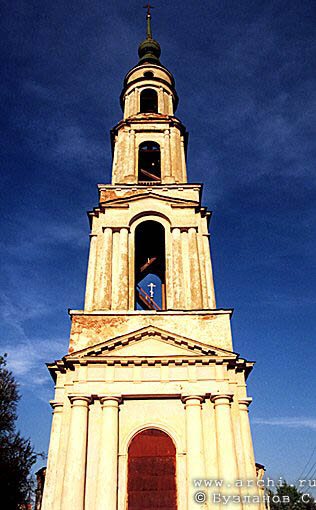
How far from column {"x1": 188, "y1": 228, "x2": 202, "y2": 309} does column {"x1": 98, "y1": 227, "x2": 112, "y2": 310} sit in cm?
321

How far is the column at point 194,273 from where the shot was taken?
1717cm

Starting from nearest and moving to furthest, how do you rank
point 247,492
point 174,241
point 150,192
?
1. point 247,492
2. point 174,241
3. point 150,192

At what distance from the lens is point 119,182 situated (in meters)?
21.6

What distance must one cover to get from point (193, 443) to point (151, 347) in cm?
334

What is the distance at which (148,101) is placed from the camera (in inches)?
1052

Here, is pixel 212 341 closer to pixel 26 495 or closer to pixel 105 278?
pixel 105 278

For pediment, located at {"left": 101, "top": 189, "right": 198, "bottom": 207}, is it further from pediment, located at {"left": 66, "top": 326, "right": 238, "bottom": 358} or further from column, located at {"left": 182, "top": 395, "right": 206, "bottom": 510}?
column, located at {"left": 182, "top": 395, "right": 206, "bottom": 510}

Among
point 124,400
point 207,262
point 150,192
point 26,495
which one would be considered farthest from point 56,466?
point 26,495

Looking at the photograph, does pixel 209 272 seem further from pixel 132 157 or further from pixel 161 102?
pixel 161 102

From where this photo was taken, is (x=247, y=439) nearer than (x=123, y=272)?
Yes

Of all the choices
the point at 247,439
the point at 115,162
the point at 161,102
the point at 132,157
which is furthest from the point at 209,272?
the point at 161,102

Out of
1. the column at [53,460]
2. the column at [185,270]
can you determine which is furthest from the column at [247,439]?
the column at [53,460]

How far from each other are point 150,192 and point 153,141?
14.3 ft

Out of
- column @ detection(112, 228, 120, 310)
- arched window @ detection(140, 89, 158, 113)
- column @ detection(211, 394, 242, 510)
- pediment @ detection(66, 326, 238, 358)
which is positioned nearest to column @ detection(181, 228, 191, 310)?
pediment @ detection(66, 326, 238, 358)
